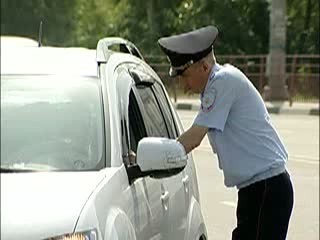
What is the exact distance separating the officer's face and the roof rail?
17.9 inches

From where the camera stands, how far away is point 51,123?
4559mm

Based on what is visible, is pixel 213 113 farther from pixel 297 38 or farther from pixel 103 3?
pixel 103 3

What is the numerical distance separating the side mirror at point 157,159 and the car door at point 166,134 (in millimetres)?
445

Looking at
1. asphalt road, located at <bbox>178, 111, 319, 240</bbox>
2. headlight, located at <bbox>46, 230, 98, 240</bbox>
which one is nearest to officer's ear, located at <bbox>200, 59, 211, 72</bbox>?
headlight, located at <bbox>46, 230, 98, 240</bbox>

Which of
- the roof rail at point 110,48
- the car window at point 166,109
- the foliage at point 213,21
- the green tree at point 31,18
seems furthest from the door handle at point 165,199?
the foliage at point 213,21

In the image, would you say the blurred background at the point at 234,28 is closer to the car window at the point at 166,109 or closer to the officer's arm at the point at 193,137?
the car window at the point at 166,109

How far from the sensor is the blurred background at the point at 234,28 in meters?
28.6

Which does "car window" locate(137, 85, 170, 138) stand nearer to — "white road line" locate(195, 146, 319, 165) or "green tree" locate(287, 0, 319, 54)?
"white road line" locate(195, 146, 319, 165)

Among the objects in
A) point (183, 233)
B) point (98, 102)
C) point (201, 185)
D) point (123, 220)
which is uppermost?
point (98, 102)

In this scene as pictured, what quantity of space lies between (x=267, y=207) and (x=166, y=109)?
1.29 metres

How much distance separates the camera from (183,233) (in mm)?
5219

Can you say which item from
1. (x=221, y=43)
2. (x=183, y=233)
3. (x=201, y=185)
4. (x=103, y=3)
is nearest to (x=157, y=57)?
(x=221, y=43)

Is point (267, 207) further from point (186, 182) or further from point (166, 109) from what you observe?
point (166, 109)

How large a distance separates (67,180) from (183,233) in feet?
4.15
